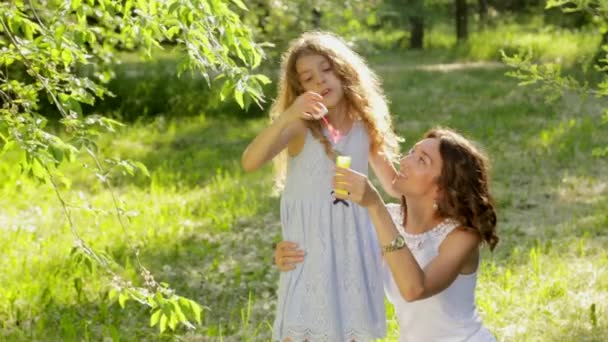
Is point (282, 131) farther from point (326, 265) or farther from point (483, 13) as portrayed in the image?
point (483, 13)

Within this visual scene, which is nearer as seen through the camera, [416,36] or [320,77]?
[320,77]

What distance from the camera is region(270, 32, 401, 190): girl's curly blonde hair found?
3719 millimetres

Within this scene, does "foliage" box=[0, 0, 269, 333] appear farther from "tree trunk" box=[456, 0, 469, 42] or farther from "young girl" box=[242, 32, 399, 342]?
"tree trunk" box=[456, 0, 469, 42]

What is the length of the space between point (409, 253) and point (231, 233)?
4.81 m

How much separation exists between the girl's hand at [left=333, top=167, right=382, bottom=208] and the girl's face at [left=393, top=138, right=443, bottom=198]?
0.37m

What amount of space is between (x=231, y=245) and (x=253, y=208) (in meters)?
1.05

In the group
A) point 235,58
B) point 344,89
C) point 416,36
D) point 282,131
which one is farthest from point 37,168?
point 416,36

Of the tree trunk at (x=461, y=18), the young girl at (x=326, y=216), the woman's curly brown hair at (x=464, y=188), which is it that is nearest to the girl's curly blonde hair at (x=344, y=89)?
the young girl at (x=326, y=216)

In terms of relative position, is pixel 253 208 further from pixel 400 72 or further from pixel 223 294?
pixel 400 72

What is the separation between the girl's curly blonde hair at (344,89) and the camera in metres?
3.72

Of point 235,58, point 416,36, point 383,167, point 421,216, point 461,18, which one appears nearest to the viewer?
point 421,216

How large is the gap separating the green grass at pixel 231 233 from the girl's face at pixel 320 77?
0.93m

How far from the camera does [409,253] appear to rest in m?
3.21

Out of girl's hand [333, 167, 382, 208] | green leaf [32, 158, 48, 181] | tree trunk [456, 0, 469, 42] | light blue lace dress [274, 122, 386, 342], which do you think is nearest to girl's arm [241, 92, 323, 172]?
light blue lace dress [274, 122, 386, 342]
